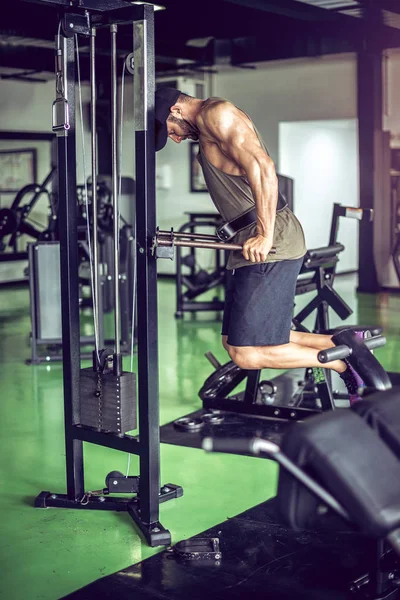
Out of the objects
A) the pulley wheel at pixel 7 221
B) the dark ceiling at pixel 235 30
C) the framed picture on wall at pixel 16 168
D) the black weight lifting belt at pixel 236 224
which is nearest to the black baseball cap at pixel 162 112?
the black weight lifting belt at pixel 236 224

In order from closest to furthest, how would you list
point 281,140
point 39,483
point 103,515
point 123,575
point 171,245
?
point 123,575
point 171,245
point 103,515
point 39,483
point 281,140

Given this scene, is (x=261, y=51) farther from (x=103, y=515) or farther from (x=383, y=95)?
(x=103, y=515)

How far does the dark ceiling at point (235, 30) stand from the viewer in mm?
7500

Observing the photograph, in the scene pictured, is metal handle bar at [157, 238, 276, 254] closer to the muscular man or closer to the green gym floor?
the muscular man

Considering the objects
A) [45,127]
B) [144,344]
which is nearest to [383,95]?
[45,127]

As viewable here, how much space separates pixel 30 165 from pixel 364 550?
933 cm

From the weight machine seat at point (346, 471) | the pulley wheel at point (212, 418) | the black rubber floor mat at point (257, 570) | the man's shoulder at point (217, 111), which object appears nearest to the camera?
the weight machine seat at point (346, 471)

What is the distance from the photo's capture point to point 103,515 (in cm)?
353

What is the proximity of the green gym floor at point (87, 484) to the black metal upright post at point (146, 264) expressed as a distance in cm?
26

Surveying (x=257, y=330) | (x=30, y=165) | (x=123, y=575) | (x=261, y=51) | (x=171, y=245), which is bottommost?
(x=123, y=575)

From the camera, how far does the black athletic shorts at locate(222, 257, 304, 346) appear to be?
3.65m

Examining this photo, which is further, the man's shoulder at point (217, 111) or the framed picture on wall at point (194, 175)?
the framed picture on wall at point (194, 175)

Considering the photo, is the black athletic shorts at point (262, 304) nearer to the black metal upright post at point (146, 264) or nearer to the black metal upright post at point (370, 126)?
the black metal upright post at point (146, 264)

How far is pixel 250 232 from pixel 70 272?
774mm
